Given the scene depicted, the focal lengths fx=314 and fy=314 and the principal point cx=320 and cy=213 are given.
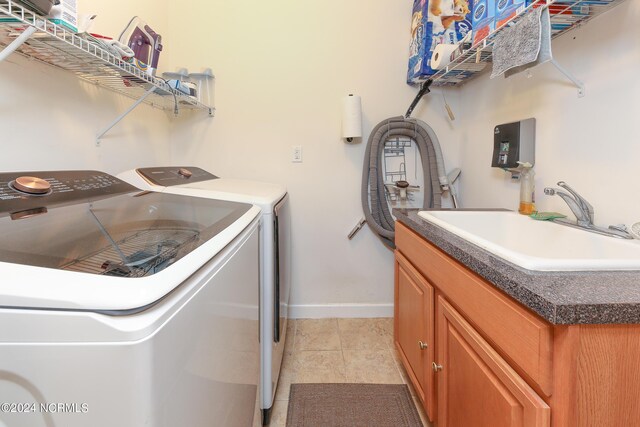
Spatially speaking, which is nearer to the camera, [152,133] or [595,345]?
[595,345]

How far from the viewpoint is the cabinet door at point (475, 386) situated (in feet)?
2.27

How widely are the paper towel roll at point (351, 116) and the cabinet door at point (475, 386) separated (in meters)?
1.29

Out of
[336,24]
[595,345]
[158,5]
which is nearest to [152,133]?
[158,5]

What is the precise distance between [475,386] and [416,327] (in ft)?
1.72

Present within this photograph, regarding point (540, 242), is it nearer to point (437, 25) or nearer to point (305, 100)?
point (437, 25)

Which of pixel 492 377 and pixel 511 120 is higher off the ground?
pixel 511 120

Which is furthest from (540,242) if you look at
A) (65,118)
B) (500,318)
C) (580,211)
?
(65,118)

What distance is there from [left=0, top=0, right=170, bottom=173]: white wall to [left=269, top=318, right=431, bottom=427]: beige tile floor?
1.43m

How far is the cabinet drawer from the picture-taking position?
64 cm

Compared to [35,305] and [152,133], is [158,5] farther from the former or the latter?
[35,305]

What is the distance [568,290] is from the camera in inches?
25.1

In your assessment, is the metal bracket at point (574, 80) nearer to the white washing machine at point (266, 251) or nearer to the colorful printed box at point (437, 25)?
the colorful printed box at point (437, 25)

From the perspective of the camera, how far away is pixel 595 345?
60 centimetres

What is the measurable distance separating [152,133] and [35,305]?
73.5 inches
